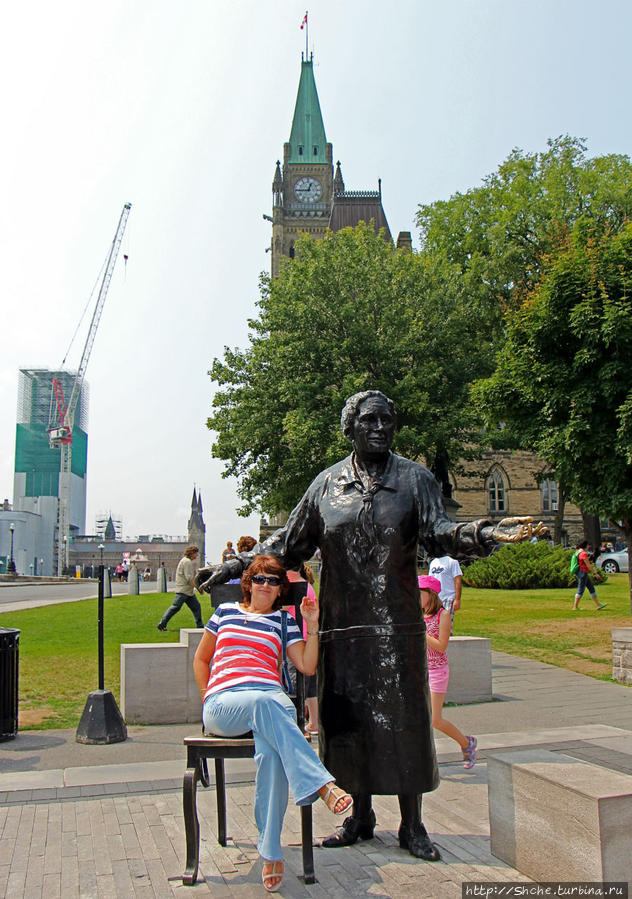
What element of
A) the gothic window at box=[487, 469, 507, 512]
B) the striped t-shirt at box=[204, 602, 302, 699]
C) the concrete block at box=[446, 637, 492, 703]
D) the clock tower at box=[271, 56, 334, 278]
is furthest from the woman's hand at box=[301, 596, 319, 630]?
the clock tower at box=[271, 56, 334, 278]

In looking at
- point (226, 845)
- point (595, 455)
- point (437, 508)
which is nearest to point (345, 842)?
point (226, 845)

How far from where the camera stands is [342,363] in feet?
97.8

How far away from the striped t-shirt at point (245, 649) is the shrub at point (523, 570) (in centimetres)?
2258

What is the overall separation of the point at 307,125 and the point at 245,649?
10506 centimetres

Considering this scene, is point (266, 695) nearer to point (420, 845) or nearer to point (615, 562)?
point (420, 845)

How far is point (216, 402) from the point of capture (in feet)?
108

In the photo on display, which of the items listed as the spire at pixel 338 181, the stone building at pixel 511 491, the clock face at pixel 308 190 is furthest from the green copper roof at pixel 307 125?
the stone building at pixel 511 491

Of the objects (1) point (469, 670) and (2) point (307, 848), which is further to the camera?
(1) point (469, 670)

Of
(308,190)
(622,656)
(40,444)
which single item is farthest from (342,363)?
(40,444)

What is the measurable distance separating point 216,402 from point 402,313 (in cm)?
869

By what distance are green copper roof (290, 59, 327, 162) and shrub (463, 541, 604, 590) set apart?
80.3 meters

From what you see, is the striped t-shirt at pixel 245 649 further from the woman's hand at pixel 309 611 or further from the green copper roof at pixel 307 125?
the green copper roof at pixel 307 125

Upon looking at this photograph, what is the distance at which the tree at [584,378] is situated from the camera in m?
17.0

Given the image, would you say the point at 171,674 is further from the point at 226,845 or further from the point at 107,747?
the point at 226,845
